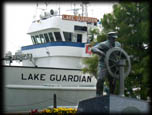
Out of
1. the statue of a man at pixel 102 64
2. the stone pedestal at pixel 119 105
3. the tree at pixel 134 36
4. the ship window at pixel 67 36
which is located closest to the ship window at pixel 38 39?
the ship window at pixel 67 36

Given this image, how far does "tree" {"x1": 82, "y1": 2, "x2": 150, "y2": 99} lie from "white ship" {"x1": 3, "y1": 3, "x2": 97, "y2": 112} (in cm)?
422

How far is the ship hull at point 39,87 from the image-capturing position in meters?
14.2

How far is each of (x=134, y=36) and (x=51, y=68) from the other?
16.4 feet

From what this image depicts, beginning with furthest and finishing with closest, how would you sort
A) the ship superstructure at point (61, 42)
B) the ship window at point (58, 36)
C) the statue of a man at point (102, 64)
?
the ship window at point (58, 36)
the ship superstructure at point (61, 42)
the statue of a man at point (102, 64)

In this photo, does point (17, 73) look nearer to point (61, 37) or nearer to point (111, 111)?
point (61, 37)

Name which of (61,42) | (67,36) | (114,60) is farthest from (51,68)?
(114,60)

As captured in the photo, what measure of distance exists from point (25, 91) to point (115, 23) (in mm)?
5311

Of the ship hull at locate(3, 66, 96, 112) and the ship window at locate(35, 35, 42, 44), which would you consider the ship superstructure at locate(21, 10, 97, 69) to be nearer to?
the ship window at locate(35, 35, 42, 44)

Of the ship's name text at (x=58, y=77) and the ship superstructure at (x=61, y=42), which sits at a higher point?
the ship superstructure at (x=61, y=42)

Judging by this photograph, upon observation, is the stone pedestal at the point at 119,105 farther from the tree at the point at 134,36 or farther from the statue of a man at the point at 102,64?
the tree at the point at 134,36

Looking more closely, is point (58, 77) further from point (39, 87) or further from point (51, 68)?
point (39, 87)

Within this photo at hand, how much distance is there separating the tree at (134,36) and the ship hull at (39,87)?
4103 mm

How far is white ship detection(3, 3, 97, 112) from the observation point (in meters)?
14.3

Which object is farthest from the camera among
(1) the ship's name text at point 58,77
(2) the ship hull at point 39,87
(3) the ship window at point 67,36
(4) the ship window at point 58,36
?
(3) the ship window at point 67,36
